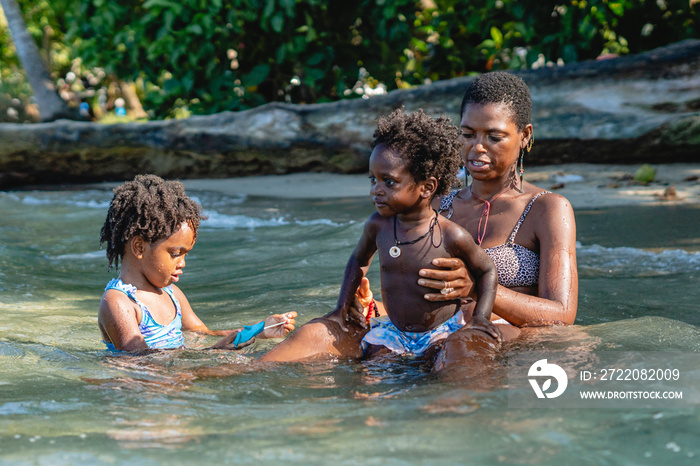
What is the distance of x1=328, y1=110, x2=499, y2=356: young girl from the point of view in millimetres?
3428

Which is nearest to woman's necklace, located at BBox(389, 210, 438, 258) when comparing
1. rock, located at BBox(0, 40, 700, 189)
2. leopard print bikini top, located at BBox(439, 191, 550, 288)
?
leopard print bikini top, located at BBox(439, 191, 550, 288)

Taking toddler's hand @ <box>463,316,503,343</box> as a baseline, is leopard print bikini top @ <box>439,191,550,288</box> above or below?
above

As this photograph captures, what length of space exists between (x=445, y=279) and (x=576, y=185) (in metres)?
5.45

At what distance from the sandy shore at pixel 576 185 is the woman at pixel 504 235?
3845 mm

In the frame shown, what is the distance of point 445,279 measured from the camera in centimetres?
339

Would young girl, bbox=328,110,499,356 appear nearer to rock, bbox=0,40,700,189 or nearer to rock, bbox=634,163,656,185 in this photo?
rock, bbox=634,163,656,185

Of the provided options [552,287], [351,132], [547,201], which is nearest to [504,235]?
[547,201]

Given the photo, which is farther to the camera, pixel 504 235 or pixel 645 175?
pixel 645 175

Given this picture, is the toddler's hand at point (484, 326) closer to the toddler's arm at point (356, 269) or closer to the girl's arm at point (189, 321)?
the toddler's arm at point (356, 269)

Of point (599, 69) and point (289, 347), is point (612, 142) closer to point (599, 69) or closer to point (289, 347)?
point (599, 69)

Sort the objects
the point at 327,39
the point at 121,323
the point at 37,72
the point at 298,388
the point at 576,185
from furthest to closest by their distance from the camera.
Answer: the point at 37,72 < the point at 327,39 < the point at 576,185 < the point at 121,323 < the point at 298,388

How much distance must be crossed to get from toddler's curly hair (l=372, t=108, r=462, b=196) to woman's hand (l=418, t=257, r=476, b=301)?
0.41 metres

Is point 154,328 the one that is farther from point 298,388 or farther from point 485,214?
point 485,214

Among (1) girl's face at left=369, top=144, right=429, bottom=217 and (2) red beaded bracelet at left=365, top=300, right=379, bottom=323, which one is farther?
(2) red beaded bracelet at left=365, top=300, right=379, bottom=323
